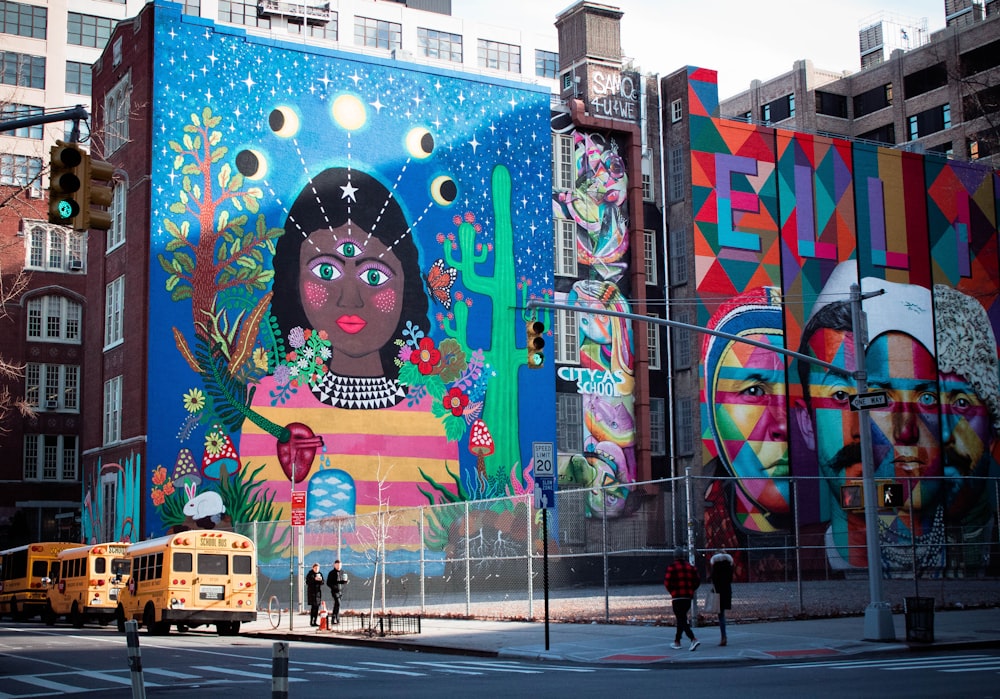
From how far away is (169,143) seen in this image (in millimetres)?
48438

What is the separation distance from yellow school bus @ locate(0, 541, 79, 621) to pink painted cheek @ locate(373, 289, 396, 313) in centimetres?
1473

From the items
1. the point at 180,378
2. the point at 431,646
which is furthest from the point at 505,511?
the point at 431,646

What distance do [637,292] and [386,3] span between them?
1540 inches

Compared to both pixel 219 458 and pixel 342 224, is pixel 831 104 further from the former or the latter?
pixel 219 458

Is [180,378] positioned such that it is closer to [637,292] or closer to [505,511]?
[505,511]

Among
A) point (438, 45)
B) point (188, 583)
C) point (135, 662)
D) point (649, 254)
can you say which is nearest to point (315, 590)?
point (188, 583)

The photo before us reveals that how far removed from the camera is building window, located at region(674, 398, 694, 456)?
57.7 m

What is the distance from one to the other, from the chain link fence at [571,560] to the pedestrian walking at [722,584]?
7833 mm

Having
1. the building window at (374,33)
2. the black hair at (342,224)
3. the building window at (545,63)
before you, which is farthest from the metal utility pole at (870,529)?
the building window at (545,63)

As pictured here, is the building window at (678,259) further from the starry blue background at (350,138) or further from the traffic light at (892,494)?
the traffic light at (892,494)

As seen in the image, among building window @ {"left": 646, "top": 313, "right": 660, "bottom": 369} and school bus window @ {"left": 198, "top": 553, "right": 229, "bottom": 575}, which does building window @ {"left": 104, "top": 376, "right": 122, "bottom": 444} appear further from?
building window @ {"left": 646, "top": 313, "right": 660, "bottom": 369}

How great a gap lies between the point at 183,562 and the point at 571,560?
2206cm

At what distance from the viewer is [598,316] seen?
188 feet

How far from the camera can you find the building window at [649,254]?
5888 centimetres
